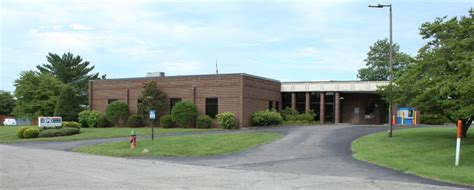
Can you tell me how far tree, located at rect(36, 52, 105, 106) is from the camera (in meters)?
→ 87.0

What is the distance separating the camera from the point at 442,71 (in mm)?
21719

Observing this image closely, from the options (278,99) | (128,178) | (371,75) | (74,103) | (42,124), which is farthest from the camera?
(371,75)

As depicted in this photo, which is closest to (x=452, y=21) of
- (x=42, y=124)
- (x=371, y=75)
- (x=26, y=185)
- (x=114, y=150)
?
(x=114, y=150)

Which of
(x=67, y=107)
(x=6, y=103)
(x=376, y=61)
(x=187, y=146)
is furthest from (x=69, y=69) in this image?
(x=187, y=146)

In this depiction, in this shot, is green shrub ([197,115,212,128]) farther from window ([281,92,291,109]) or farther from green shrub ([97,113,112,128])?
green shrub ([97,113,112,128])

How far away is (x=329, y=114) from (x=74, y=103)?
2429cm

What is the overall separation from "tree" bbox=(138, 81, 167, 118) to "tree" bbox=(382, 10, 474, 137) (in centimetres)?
2185

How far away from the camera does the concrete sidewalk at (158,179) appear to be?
37.9 ft

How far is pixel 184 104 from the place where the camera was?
39.7 m

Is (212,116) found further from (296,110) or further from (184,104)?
(296,110)

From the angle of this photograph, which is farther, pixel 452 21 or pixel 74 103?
pixel 74 103

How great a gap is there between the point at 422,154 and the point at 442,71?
455cm

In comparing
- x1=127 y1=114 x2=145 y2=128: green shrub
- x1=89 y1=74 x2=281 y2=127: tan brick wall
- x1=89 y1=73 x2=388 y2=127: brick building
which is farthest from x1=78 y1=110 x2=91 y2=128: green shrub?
x1=127 y1=114 x2=145 y2=128: green shrub

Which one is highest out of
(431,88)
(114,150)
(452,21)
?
(452,21)
